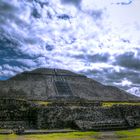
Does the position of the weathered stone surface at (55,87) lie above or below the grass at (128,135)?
above

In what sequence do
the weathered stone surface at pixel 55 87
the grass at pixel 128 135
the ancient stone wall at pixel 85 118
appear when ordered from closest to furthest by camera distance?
the grass at pixel 128 135, the ancient stone wall at pixel 85 118, the weathered stone surface at pixel 55 87

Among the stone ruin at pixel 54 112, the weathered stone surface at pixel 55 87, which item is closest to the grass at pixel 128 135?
the stone ruin at pixel 54 112

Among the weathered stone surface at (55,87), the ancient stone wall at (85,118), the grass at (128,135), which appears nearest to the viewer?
the grass at (128,135)

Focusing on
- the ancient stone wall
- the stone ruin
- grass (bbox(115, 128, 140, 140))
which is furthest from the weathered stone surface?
grass (bbox(115, 128, 140, 140))

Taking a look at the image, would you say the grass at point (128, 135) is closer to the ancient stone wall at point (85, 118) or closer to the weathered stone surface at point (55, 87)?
the ancient stone wall at point (85, 118)

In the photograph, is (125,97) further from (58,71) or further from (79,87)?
(58,71)

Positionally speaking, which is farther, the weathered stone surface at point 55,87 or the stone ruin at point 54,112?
the weathered stone surface at point 55,87

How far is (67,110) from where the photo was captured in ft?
96.9

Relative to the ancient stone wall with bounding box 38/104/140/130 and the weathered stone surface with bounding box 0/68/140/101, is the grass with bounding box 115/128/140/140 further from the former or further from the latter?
the weathered stone surface with bounding box 0/68/140/101

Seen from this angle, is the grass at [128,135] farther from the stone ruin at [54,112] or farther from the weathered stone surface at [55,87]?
the weathered stone surface at [55,87]

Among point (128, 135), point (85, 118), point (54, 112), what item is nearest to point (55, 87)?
point (85, 118)

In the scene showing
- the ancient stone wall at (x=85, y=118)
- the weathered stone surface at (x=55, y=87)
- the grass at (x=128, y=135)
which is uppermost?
the weathered stone surface at (x=55, y=87)

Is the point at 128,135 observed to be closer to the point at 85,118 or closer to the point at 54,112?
the point at 85,118

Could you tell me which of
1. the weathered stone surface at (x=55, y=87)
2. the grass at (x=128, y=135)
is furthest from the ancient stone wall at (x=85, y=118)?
the weathered stone surface at (x=55, y=87)
